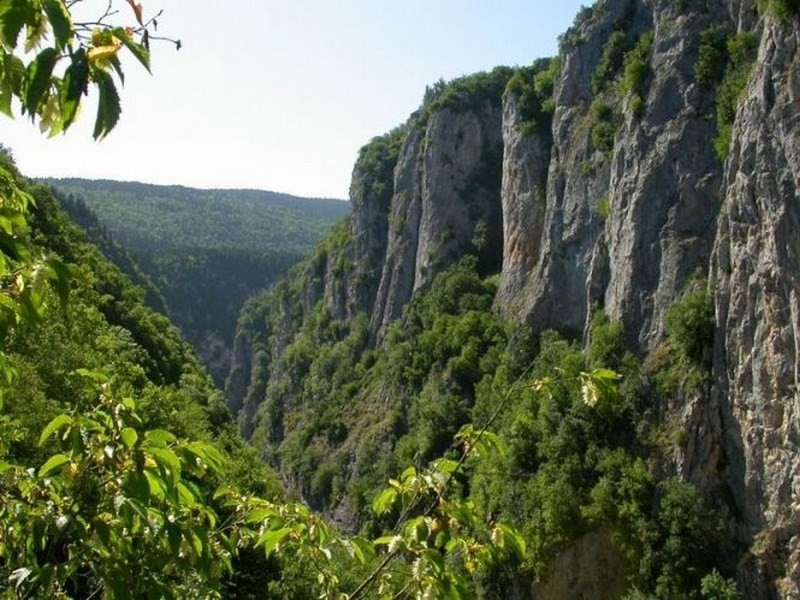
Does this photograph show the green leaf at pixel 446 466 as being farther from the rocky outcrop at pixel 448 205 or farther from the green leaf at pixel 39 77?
the rocky outcrop at pixel 448 205

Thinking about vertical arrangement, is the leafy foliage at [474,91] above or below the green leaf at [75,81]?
above

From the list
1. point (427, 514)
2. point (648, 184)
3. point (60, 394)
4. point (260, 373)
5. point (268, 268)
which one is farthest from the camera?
point (268, 268)

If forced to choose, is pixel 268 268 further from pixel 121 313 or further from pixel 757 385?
pixel 757 385

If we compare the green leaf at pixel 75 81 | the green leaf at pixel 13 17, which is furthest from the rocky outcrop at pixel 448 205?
the green leaf at pixel 13 17

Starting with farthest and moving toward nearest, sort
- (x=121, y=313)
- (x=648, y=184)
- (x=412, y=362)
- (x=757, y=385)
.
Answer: (x=412, y=362) → (x=121, y=313) → (x=648, y=184) → (x=757, y=385)

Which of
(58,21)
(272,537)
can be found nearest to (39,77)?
(58,21)

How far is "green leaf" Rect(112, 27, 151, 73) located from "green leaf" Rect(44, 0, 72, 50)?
268mm

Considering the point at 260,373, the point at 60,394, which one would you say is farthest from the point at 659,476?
the point at 260,373

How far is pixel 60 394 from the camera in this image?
22.4 metres

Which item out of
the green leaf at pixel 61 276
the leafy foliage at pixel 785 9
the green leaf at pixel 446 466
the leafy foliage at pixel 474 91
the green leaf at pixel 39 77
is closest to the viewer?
the green leaf at pixel 39 77

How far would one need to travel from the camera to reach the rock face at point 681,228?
93.8 feet

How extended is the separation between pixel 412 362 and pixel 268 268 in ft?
372

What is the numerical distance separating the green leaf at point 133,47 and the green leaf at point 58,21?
268 millimetres

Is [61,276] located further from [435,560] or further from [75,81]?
[435,560]
